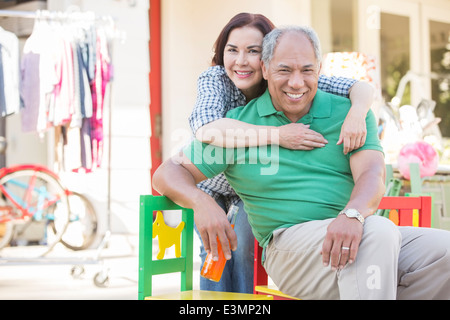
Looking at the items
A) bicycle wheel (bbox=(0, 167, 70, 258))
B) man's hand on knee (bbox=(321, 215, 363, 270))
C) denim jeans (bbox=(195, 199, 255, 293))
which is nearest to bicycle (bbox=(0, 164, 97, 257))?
bicycle wheel (bbox=(0, 167, 70, 258))

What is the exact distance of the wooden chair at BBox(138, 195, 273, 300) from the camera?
70.1 inches

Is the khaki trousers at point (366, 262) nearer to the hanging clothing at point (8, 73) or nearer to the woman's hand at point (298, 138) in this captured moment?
the woman's hand at point (298, 138)

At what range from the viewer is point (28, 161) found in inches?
239

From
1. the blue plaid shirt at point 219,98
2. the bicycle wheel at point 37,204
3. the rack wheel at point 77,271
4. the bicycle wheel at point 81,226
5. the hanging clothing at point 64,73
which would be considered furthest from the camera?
the bicycle wheel at point 81,226

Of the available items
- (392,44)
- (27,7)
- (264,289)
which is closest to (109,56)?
(27,7)

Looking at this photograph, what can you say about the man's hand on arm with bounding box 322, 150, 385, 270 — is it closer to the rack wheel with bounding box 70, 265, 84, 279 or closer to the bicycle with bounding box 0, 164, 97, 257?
the rack wheel with bounding box 70, 265, 84, 279

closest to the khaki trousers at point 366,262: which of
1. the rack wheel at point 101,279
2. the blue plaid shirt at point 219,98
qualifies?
the blue plaid shirt at point 219,98

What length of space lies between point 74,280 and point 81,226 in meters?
1.09

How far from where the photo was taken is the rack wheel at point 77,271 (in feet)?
14.3

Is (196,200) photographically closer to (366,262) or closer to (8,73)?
(366,262)

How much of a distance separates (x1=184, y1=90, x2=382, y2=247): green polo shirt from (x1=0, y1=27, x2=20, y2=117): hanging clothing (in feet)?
8.37

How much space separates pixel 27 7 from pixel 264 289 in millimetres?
4880

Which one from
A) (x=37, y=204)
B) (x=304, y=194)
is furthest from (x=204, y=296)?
(x=37, y=204)
